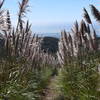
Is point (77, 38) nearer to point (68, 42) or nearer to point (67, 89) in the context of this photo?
point (68, 42)

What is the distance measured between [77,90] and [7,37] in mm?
2016

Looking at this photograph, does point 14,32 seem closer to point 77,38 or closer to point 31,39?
point 31,39

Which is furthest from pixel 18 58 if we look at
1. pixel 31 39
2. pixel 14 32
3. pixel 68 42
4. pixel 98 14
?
pixel 68 42

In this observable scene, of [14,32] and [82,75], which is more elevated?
[14,32]

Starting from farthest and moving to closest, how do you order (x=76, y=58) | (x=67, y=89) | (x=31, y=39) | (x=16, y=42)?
(x=76, y=58), (x=31, y=39), (x=67, y=89), (x=16, y=42)

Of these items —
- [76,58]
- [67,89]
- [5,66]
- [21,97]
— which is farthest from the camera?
[76,58]

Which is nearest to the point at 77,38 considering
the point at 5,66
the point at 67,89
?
the point at 67,89

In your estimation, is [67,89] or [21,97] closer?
[21,97]

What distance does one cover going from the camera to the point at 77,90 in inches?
335

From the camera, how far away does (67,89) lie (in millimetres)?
9133

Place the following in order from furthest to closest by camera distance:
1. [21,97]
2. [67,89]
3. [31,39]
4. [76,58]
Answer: [76,58]
[31,39]
[67,89]
[21,97]

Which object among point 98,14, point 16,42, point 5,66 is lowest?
point 5,66

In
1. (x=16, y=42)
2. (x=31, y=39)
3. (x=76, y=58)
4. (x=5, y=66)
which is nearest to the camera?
(x=5, y=66)

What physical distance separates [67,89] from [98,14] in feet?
6.90
